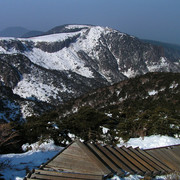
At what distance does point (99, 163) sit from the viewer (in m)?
8.25

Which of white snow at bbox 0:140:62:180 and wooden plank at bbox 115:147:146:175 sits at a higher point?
wooden plank at bbox 115:147:146:175

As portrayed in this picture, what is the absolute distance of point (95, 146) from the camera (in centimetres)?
965

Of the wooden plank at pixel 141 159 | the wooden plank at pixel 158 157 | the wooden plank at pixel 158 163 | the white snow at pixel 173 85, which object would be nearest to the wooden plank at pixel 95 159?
the wooden plank at pixel 141 159

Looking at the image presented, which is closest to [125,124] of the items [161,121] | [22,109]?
[161,121]

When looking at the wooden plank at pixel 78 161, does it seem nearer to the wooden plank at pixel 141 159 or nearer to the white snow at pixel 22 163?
the white snow at pixel 22 163

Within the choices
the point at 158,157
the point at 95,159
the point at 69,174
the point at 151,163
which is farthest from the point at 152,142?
the point at 69,174

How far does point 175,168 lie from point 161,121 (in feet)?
43.7

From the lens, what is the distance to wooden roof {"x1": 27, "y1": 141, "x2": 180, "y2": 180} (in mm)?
7723

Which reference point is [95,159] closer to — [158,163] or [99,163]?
[99,163]

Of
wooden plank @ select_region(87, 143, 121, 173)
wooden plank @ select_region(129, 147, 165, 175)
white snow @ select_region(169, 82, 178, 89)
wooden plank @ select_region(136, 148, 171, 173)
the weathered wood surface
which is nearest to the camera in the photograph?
the weathered wood surface

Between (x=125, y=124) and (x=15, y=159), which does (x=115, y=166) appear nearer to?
(x=15, y=159)

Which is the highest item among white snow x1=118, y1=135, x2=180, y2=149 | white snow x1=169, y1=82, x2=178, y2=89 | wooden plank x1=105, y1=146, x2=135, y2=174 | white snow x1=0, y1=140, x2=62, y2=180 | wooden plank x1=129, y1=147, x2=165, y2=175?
wooden plank x1=105, y1=146, x2=135, y2=174

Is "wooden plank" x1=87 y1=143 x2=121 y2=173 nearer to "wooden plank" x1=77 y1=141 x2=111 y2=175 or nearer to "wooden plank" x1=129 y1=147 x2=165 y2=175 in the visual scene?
"wooden plank" x1=77 y1=141 x2=111 y2=175

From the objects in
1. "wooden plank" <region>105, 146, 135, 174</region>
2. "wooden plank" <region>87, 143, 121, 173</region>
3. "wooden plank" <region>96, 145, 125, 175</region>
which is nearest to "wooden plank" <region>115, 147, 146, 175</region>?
"wooden plank" <region>105, 146, 135, 174</region>
